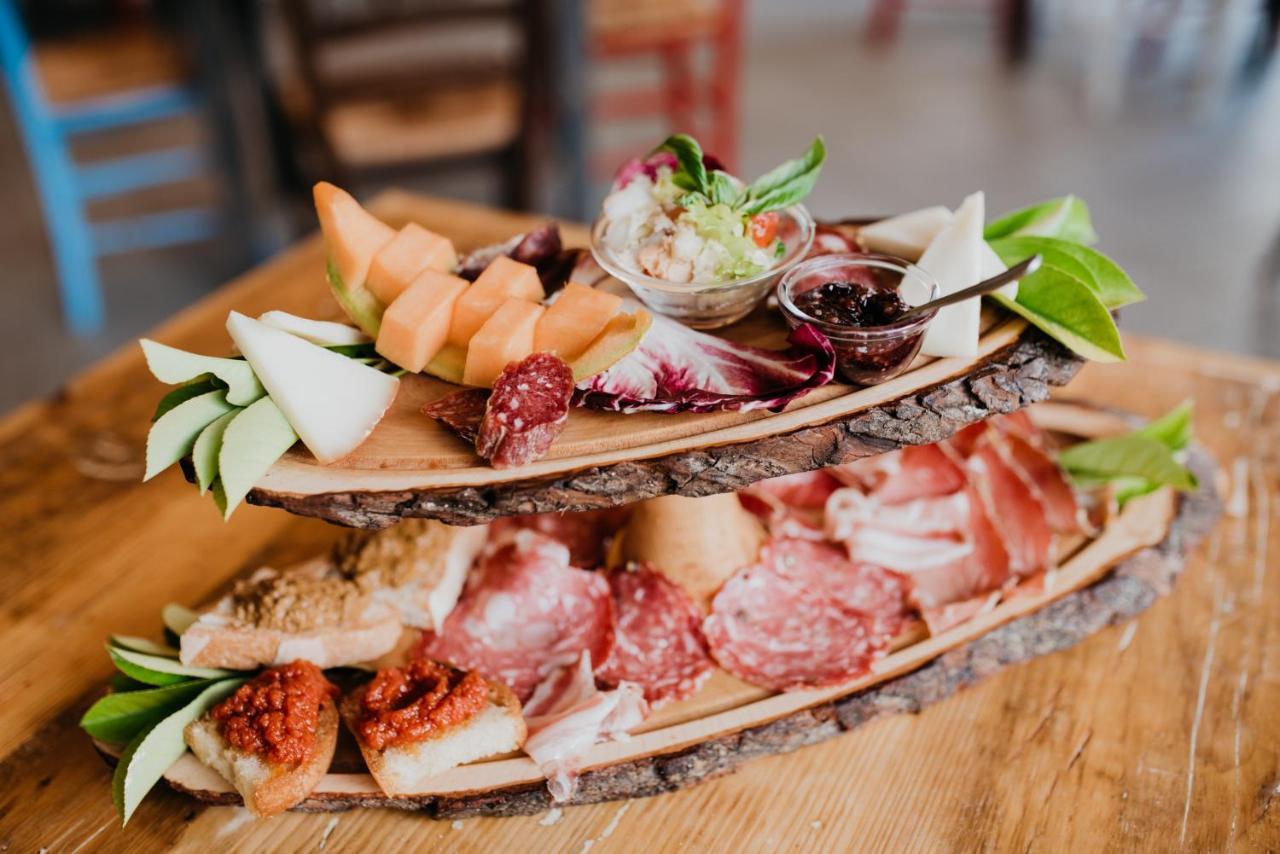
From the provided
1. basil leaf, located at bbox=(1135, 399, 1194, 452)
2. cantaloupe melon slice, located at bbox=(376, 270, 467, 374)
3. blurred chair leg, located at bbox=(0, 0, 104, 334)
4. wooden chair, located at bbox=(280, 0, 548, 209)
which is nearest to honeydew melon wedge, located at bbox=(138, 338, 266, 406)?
cantaloupe melon slice, located at bbox=(376, 270, 467, 374)

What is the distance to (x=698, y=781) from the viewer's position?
4.81ft

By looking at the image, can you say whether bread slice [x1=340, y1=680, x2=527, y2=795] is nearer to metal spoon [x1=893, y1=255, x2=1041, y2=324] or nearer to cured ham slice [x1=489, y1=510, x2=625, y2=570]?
cured ham slice [x1=489, y1=510, x2=625, y2=570]

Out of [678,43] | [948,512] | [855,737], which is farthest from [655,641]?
[678,43]

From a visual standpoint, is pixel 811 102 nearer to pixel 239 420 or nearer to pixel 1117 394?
pixel 1117 394

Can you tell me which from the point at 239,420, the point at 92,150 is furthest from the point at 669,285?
the point at 92,150

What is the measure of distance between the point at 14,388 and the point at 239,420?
10.2ft

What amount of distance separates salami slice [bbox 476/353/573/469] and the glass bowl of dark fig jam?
0.33 metres

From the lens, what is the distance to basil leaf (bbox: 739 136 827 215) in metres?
1.43

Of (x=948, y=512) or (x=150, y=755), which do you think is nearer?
(x=150, y=755)

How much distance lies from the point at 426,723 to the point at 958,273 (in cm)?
96

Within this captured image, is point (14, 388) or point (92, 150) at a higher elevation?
point (92, 150)

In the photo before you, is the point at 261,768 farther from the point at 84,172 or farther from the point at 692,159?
the point at 84,172

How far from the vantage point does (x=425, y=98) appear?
11.7 feet

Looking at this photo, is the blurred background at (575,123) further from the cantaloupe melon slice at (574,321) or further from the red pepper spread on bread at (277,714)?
the red pepper spread on bread at (277,714)
